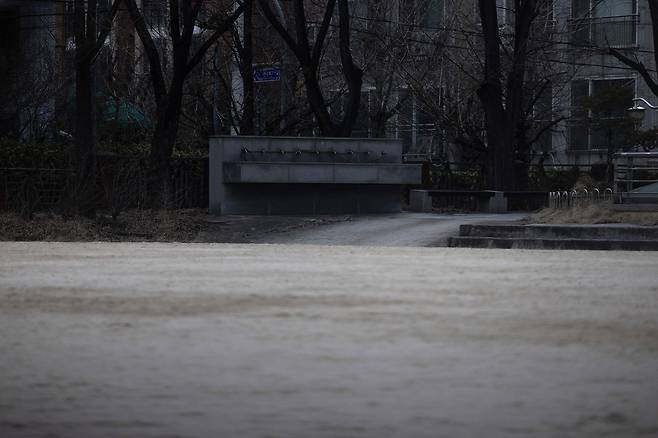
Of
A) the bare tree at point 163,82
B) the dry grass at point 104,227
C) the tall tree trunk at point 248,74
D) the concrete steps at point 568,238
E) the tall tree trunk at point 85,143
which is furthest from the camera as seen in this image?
the tall tree trunk at point 248,74

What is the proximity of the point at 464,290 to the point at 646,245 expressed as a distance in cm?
1034

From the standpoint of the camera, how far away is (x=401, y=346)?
3.55 metres

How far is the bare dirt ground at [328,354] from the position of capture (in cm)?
284

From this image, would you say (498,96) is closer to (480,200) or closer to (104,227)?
(480,200)

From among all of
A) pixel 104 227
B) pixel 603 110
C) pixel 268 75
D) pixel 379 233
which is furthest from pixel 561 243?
pixel 603 110

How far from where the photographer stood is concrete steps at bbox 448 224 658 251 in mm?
15047

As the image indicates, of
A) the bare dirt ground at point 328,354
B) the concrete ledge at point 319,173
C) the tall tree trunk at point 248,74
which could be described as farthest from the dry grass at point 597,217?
the bare dirt ground at point 328,354

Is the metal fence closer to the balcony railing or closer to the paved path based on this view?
the paved path

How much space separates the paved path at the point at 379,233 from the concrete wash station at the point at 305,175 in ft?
4.14

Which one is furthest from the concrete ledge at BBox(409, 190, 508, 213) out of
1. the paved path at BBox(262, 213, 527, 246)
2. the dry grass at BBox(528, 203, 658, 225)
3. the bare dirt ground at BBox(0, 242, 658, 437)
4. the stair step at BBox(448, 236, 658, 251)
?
the bare dirt ground at BBox(0, 242, 658, 437)

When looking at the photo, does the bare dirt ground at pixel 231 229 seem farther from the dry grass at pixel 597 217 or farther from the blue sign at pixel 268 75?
the blue sign at pixel 268 75

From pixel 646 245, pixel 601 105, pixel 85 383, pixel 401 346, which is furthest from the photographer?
pixel 601 105

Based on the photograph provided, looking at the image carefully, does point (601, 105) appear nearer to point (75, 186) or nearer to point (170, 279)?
point (75, 186)

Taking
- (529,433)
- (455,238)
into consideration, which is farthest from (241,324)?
(455,238)
